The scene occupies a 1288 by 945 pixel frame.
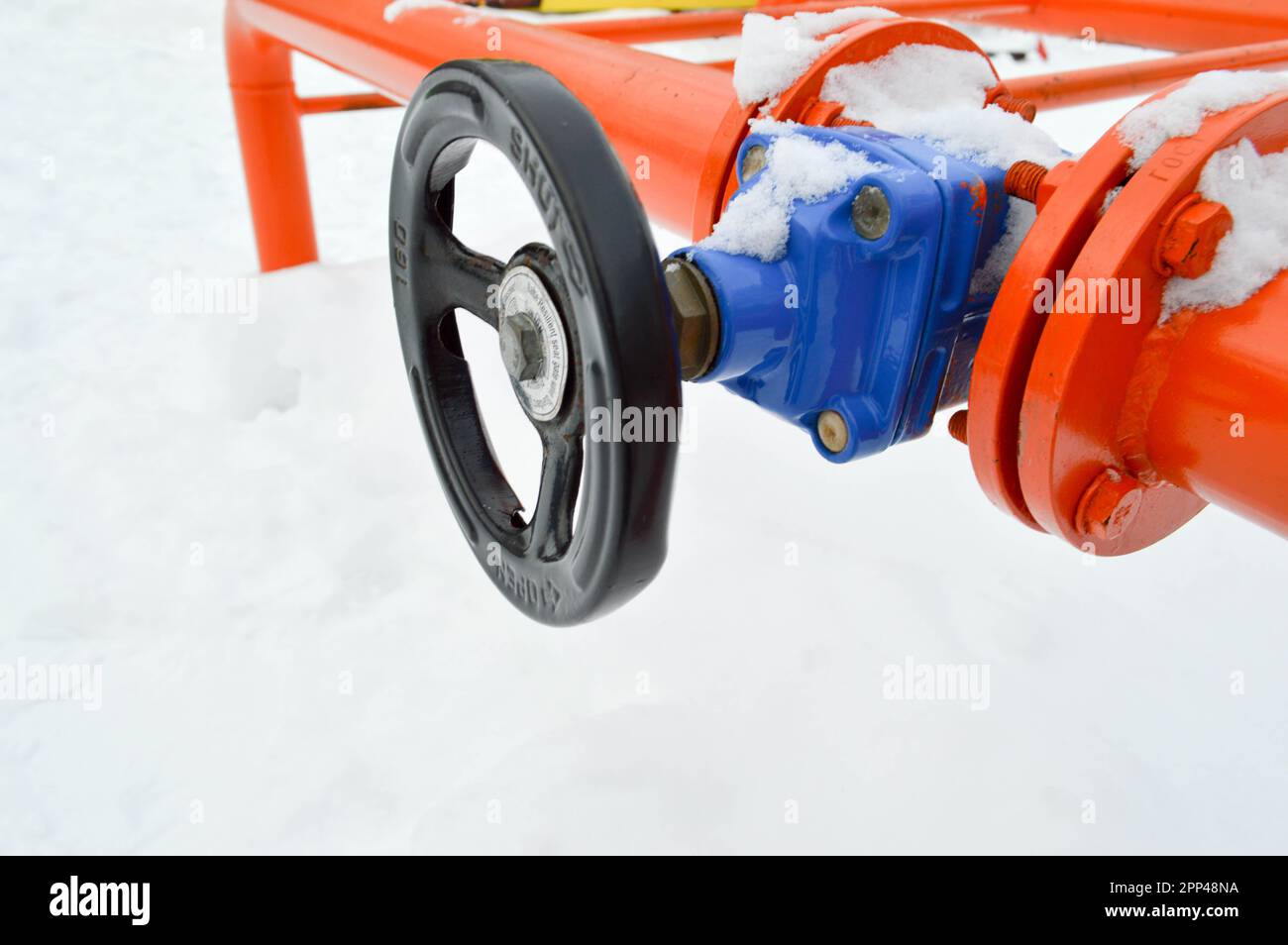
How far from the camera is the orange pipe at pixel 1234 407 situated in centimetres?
46

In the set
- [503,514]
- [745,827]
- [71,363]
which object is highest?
[503,514]

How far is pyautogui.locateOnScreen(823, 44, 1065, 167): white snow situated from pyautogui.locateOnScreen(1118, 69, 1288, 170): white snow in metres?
0.11

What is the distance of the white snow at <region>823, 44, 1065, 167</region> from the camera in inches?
23.9

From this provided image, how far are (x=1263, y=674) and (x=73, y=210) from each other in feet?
8.03

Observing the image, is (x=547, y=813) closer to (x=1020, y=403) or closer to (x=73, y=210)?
(x=1020, y=403)

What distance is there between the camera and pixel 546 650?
112cm

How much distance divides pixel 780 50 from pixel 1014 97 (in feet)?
1.27

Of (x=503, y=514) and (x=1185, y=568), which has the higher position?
(x=503, y=514)

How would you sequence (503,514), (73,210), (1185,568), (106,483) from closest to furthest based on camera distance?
(503,514)
(1185,568)
(106,483)
(73,210)

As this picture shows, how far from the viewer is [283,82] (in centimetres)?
168

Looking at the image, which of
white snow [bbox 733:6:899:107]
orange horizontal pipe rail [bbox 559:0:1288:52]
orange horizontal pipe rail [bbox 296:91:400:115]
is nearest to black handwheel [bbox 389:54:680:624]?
white snow [bbox 733:6:899:107]

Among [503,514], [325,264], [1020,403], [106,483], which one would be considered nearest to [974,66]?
[1020,403]

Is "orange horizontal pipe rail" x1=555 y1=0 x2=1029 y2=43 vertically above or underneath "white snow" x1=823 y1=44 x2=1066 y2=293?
above

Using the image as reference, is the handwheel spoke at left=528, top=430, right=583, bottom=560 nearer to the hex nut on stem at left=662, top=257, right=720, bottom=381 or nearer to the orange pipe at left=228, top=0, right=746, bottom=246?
the hex nut on stem at left=662, top=257, right=720, bottom=381
